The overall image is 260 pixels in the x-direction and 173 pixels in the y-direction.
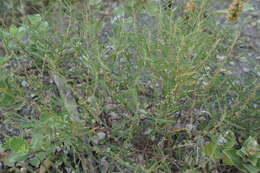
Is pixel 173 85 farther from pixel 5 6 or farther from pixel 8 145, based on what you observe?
Result: pixel 5 6

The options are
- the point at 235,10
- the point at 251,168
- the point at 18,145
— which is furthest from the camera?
the point at 235,10

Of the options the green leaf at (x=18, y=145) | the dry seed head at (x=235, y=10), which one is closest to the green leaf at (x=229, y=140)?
the dry seed head at (x=235, y=10)

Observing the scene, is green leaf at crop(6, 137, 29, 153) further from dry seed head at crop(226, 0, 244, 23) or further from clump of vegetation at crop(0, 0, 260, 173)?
dry seed head at crop(226, 0, 244, 23)

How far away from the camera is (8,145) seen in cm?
72

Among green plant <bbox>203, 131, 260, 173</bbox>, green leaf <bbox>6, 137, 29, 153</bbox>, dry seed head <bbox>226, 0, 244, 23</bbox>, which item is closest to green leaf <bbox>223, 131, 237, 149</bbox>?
green plant <bbox>203, 131, 260, 173</bbox>

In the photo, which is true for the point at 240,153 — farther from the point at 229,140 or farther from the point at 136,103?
the point at 136,103

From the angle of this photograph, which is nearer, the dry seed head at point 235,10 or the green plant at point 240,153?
the green plant at point 240,153

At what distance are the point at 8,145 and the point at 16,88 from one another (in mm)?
168

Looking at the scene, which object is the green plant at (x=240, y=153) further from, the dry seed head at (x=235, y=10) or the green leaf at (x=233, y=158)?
the dry seed head at (x=235, y=10)

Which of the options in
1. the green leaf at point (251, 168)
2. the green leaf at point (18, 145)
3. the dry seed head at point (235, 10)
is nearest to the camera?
the green leaf at point (18, 145)

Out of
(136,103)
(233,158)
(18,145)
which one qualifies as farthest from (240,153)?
(18,145)

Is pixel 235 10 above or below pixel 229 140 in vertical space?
above

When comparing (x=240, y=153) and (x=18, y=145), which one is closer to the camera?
(x=18, y=145)

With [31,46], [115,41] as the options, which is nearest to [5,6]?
[31,46]
